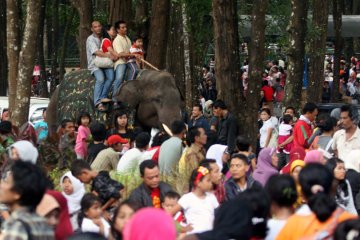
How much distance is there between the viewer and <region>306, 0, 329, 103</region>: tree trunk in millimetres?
33344

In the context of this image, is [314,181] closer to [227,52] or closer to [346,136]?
[346,136]

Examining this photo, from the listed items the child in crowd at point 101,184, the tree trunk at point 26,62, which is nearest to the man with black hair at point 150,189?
the child in crowd at point 101,184

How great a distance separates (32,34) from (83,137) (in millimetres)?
3616

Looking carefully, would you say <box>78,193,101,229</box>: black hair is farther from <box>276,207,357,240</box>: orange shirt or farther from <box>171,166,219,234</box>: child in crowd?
<box>276,207,357,240</box>: orange shirt

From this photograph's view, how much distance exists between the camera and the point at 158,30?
26.1 metres

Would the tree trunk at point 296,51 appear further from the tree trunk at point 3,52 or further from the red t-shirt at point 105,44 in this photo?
the tree trunk at point 3,52

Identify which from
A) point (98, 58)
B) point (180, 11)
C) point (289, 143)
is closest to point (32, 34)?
point (98, 58)

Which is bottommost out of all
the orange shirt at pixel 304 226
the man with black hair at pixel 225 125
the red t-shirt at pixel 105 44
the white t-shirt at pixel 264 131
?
the white t-shirt at pixel 264 131

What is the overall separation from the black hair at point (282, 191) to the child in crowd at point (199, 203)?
230 cm

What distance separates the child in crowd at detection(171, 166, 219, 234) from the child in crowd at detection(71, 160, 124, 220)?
29.0 inches

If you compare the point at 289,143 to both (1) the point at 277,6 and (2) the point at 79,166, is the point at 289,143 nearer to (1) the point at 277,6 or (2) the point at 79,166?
(2) the point at 79,166

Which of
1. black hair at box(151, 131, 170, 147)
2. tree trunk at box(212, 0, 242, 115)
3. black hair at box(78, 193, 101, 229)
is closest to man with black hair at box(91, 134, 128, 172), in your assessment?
black hair at box(151, 131, 170, 147)

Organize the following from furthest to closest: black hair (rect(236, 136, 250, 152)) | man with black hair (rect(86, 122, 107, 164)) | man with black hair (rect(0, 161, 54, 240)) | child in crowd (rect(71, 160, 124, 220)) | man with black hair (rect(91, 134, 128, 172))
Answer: man with black hair (rect(86, 122, 107, 164)), man with black hair (rect(91, 134, 128, 172)), black hair (rect(236, 136, 250, 152)), child in crowd (rect(71, 160, 124, 220)), man with black hair (rect(0, 161, 54, 240))

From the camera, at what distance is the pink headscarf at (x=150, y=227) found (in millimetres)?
7953
